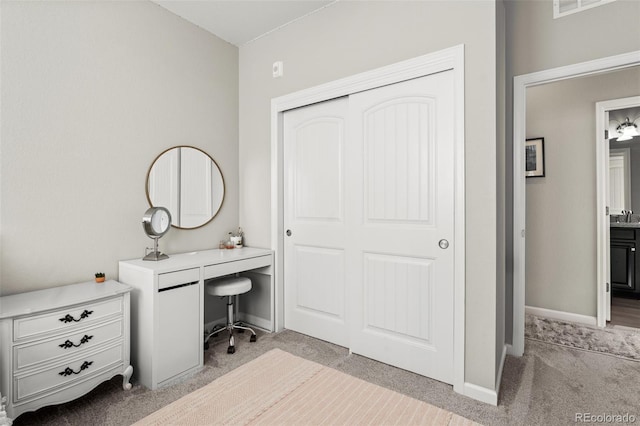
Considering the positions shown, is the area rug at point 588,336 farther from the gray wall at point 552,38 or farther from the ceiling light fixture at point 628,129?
the ceiling light fixture at point 628,129

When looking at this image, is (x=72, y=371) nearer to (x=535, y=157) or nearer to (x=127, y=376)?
(x=127, y=376)

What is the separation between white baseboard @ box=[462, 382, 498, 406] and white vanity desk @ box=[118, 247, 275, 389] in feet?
5.94

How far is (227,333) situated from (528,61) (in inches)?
135

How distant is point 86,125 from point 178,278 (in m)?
1.25

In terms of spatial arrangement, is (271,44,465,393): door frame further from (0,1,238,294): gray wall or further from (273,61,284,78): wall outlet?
(0,1,238,294): gray wall

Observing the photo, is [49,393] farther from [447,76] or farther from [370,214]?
[447,76]

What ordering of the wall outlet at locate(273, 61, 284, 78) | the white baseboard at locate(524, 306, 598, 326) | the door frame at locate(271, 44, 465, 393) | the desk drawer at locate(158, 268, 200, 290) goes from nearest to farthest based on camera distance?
the door frame at locate(271, 44, 465, 393) → the desk drawer at locate(158, 268, 200, 290) → the wall outlet at locate(273, 61, 284, 78) → the white baseboard at locate(524, 306, 598, 326)

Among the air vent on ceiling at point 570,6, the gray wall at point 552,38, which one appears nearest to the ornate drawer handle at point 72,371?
the gray wall at point 552,38

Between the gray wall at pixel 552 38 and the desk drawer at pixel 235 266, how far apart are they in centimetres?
203

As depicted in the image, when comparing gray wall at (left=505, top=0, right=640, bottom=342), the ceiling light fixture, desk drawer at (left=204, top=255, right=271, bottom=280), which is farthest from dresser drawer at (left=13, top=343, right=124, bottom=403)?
the ceiling light fixture

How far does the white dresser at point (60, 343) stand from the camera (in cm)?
159

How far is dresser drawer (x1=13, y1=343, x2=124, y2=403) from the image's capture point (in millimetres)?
1619

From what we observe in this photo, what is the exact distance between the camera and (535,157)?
3.46 m

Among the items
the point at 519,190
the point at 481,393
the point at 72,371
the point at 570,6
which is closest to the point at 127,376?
the point at 72,371
